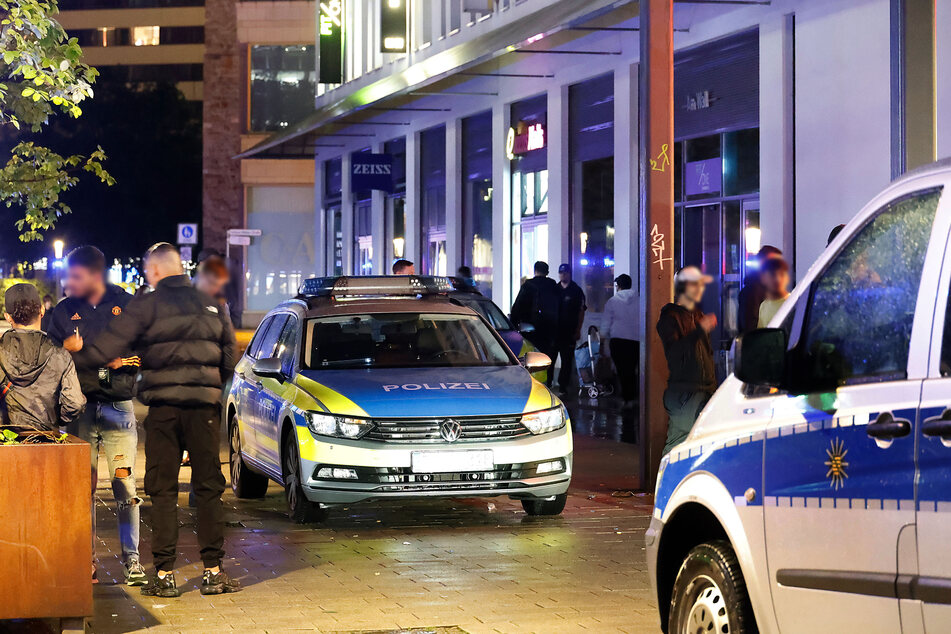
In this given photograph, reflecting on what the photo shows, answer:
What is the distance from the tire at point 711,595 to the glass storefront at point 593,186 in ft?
59.1

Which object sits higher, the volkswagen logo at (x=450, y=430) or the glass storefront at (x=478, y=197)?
the glass storefront at (x=478, y=197)

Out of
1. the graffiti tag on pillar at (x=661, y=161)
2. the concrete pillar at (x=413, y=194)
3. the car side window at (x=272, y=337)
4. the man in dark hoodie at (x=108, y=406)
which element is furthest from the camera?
the concrete pillar at (x=413, y=194)

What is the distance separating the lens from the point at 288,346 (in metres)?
11.9

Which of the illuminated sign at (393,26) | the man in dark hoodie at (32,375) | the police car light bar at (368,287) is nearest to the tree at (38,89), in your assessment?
the police car light bar at (368,287)

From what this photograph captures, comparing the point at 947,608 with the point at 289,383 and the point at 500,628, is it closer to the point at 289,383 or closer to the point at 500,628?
the point at 500,628

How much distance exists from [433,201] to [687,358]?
22.7m

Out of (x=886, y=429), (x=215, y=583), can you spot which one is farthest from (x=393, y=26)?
(x=886, y=429)

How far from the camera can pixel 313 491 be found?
10492 mm

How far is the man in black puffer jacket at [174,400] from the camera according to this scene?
8.34 m

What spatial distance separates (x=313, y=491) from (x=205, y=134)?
158 feet

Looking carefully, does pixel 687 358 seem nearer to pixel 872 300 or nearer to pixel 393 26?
pixel 872 300

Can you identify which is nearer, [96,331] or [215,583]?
[215,583]

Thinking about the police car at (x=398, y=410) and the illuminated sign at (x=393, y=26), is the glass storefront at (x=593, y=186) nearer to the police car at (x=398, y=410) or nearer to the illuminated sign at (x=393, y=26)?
the illuminated sign at (x=393, y=26)

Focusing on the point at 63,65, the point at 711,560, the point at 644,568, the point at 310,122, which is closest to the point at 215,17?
the point at 310,122
